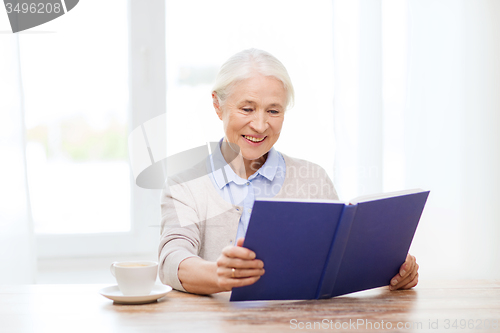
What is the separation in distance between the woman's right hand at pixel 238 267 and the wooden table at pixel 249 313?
57mm

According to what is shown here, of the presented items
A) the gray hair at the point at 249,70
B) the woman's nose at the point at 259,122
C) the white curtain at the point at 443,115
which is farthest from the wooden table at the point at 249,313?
the white curtain at the point at 443,115

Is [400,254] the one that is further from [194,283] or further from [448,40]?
[448,40]

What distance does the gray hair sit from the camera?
150 centimetres

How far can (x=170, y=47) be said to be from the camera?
2410 mm

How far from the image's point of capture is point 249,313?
93 centimetres

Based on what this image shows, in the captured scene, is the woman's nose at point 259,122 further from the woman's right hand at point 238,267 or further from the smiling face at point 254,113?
the woman's right hand at point 238,267

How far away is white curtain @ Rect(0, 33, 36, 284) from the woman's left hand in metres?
1.67

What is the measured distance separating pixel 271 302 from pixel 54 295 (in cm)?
53

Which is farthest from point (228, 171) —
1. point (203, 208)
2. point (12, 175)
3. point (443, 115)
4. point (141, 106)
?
point (443, 115)

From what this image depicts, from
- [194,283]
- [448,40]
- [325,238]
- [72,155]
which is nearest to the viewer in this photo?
[325,238]

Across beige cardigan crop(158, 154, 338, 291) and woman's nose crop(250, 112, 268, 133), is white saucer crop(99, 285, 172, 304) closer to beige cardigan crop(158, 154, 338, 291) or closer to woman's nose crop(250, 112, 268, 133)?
beige cardigan crop(158, 154, 338, 291)

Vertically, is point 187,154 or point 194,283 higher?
point 187,154

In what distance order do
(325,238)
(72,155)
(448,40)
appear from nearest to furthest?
(325,238) < (72,155) < (448,40)

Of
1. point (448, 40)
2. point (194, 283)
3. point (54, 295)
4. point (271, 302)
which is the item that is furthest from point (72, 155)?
point (448, 40)
